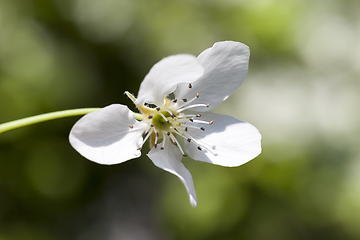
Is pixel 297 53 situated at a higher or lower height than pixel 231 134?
lower

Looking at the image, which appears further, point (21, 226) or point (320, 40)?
point (320, 40)

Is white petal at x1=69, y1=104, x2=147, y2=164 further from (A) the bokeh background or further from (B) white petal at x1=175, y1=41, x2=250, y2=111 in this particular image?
(A) the bokeh background

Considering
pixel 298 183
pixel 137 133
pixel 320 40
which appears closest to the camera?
pixel 137 133

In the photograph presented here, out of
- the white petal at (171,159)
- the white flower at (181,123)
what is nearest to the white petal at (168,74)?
the white flower at (181,123)

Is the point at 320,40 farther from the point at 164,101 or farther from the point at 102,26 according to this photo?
the point at 164,101

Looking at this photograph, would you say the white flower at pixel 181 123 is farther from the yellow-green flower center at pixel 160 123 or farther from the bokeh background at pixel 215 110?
the bokeh background at pixel 215 110

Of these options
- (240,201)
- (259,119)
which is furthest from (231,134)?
(259,119)

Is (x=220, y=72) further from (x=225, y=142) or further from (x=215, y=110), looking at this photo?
(x=215, y=110)

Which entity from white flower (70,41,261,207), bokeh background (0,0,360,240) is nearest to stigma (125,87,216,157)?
white flower (70,41,261,207)
